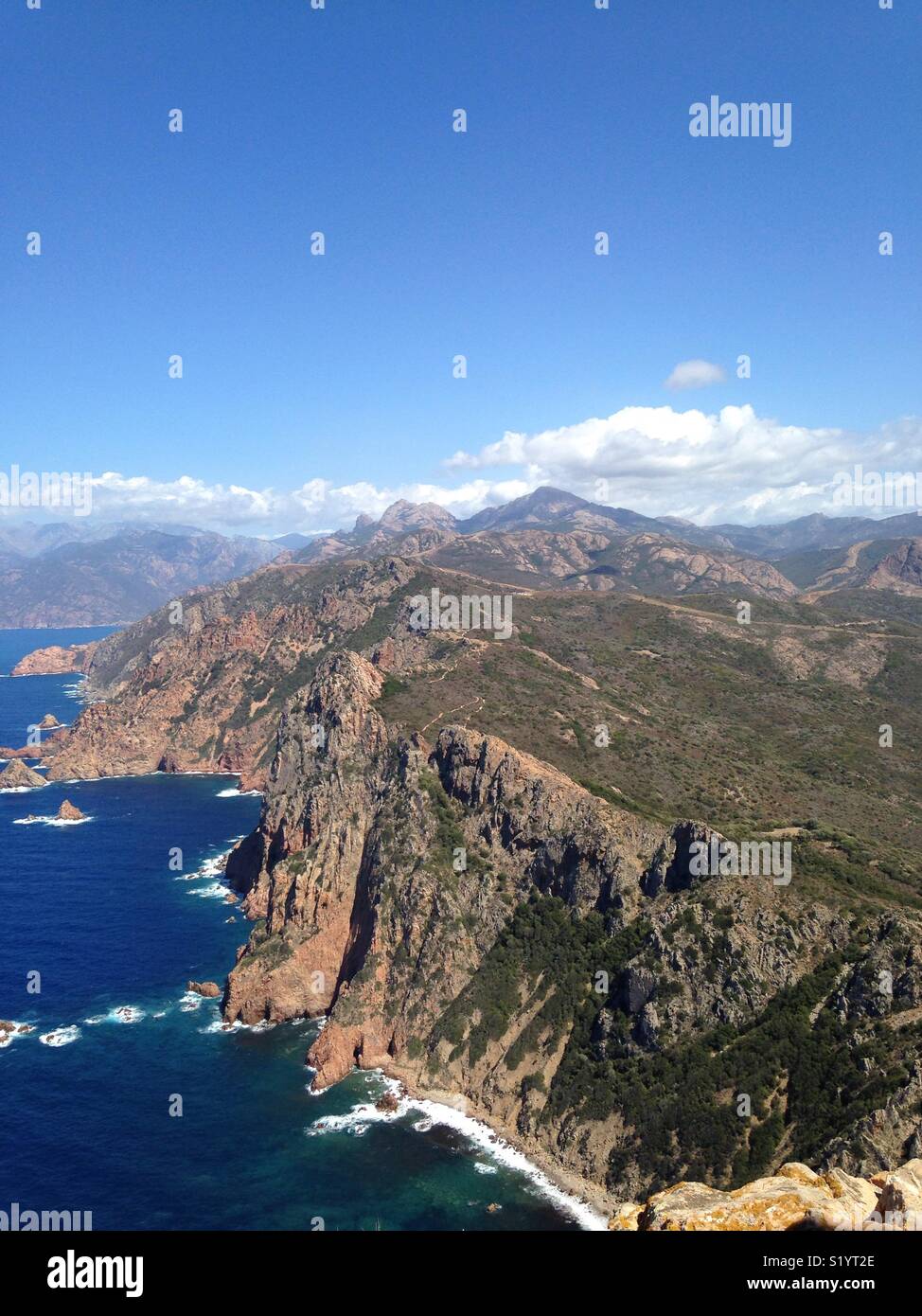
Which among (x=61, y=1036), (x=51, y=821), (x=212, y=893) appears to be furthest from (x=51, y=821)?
(x=61, y=1036)

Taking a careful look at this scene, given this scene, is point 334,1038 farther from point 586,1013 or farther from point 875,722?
point 875,722

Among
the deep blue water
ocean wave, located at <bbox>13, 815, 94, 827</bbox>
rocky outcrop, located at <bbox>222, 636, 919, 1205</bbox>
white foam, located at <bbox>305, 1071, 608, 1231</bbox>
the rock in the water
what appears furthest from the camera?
the rock in the water

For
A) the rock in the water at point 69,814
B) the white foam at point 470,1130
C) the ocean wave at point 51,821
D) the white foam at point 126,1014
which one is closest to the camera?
the white foam at point 470,1130

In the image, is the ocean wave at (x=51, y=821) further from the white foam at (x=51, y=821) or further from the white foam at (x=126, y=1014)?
the white foam at (x=126, y=1014)

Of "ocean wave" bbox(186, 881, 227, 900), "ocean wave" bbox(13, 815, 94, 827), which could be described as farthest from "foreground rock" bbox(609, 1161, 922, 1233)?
"ocean wave" bbox(13, 815, 94, 827)

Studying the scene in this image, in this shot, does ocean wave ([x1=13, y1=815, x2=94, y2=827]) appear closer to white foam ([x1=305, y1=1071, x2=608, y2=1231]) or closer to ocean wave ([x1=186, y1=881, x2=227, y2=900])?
ocean wave ([x1=186, y1=881, x2=227, y2=900])

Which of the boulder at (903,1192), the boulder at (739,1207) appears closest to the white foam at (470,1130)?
the boulder at (739,1207)

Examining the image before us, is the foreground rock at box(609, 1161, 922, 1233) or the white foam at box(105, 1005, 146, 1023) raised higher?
the foreground rock at box(609, 1161, 922, 1233)
